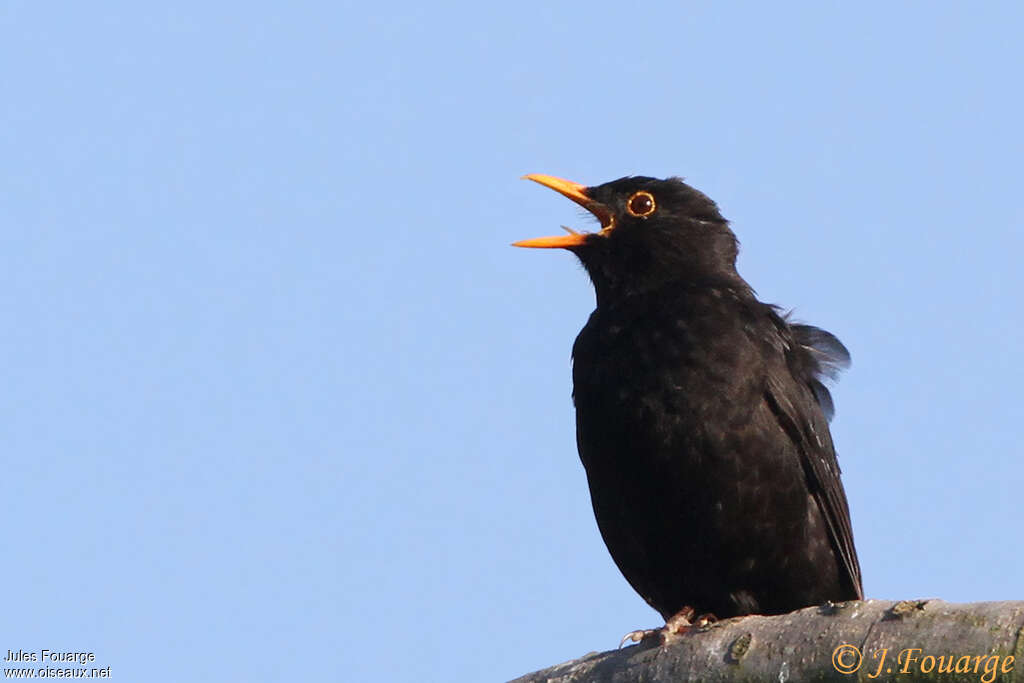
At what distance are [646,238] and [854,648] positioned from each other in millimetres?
3461

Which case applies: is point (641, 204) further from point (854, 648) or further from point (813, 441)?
point (854, 648)

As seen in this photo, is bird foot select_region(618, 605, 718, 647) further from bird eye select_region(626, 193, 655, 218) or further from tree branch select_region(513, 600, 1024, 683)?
bird eye select_region(626, 193, 655, 218)

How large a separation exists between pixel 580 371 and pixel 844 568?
1482 millimetres

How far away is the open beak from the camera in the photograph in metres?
6.98

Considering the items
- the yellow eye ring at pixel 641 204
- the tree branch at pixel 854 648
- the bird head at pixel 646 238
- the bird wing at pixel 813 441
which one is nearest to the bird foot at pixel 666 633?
the tree branch at pixel 854 648

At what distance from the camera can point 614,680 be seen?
4.45 metres

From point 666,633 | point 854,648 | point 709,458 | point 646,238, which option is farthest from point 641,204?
point 854,648

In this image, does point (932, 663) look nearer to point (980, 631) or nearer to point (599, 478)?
point (980, 631)

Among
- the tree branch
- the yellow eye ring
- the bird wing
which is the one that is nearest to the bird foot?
the tree branch

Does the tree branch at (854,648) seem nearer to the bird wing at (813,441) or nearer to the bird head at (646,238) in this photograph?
the bird wing at (813,441)

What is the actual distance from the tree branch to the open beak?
9.59ft

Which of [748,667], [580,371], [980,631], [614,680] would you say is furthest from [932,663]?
[580,371]

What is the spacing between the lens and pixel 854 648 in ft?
12.2

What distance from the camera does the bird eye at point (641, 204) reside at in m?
7.12
